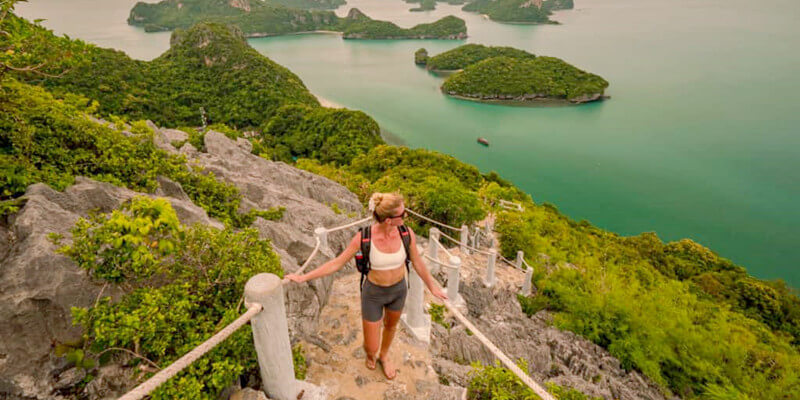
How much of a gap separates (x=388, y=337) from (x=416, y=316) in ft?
3.35

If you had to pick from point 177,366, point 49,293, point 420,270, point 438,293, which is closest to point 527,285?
point 438,293

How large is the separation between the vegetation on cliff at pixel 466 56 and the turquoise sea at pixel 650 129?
564 cm

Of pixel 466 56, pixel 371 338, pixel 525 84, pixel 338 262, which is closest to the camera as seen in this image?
pixel 338 262

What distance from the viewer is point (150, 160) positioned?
621cm

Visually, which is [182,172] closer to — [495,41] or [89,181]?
[89,181]

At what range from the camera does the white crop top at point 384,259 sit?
10.6ft

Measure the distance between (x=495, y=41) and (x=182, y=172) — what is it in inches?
4982

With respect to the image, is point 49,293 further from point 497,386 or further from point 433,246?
point 433,246

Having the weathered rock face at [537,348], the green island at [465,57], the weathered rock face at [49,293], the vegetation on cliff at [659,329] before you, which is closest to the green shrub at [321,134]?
the vegetation on cliff at [659,329]

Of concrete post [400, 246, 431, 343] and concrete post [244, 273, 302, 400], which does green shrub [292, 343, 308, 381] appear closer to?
concrete post [244, 273, 302, 400]

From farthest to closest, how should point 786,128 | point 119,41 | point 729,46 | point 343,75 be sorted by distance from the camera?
point 119,41
point 729,46
point 343,75
point 786,128

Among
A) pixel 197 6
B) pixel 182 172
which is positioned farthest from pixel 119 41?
pixel 182 172

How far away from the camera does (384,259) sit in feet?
10.6

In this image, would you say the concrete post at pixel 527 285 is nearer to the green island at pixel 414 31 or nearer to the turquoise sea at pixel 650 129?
the turquoise sea at pixel 650 129
